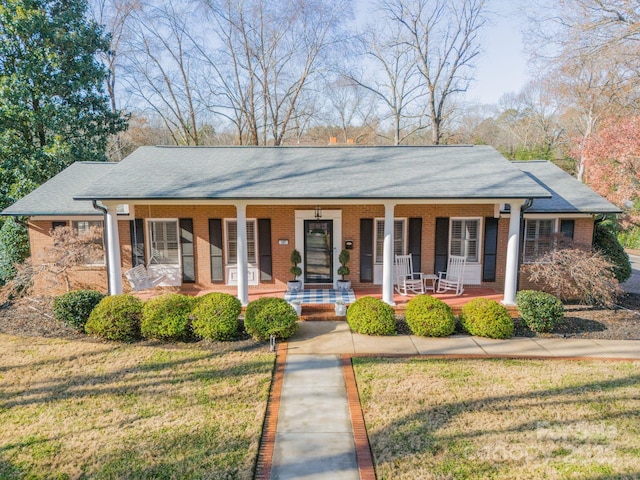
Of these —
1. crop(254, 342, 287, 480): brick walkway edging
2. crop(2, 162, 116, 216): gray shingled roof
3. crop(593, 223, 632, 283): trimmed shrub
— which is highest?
crop(2, 162, 116, 216): gray shingled roof

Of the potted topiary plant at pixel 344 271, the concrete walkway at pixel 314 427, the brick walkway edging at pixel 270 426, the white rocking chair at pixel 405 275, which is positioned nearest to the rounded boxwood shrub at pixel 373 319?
the concrete walkway at pixel 314 427

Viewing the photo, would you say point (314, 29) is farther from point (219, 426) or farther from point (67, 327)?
point (219, 426)

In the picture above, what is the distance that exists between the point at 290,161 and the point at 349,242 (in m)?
3.00

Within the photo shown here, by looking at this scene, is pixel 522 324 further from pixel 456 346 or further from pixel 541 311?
pixel 456 346

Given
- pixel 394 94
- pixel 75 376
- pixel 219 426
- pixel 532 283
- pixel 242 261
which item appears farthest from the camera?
pixel 394 94

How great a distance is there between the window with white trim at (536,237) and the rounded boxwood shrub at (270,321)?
7.51 m

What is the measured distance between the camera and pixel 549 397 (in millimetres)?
6066

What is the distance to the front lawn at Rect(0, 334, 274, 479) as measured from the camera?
4586 mm

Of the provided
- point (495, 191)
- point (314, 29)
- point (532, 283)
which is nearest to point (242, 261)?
point (495, 191)

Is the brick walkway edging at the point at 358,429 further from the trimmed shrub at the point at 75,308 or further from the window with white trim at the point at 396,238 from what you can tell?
the trimmed shrub at the point at 75,308

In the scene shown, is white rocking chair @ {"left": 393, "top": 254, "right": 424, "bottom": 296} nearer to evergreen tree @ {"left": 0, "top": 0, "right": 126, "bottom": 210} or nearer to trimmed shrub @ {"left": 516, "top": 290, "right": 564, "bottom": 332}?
trimmed shrub @ {"left": 516, "top": 290, "right": 564, "bottom": 332}

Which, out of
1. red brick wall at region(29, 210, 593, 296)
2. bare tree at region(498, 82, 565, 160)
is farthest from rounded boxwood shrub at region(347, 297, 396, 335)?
bare tree at region(498, 82, 565, 160)

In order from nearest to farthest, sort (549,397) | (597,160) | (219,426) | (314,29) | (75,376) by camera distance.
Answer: (219,426), (549,397), (75,376), (597,160), (314,29)

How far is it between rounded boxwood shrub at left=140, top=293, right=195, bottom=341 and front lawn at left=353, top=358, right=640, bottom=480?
3.73 m
